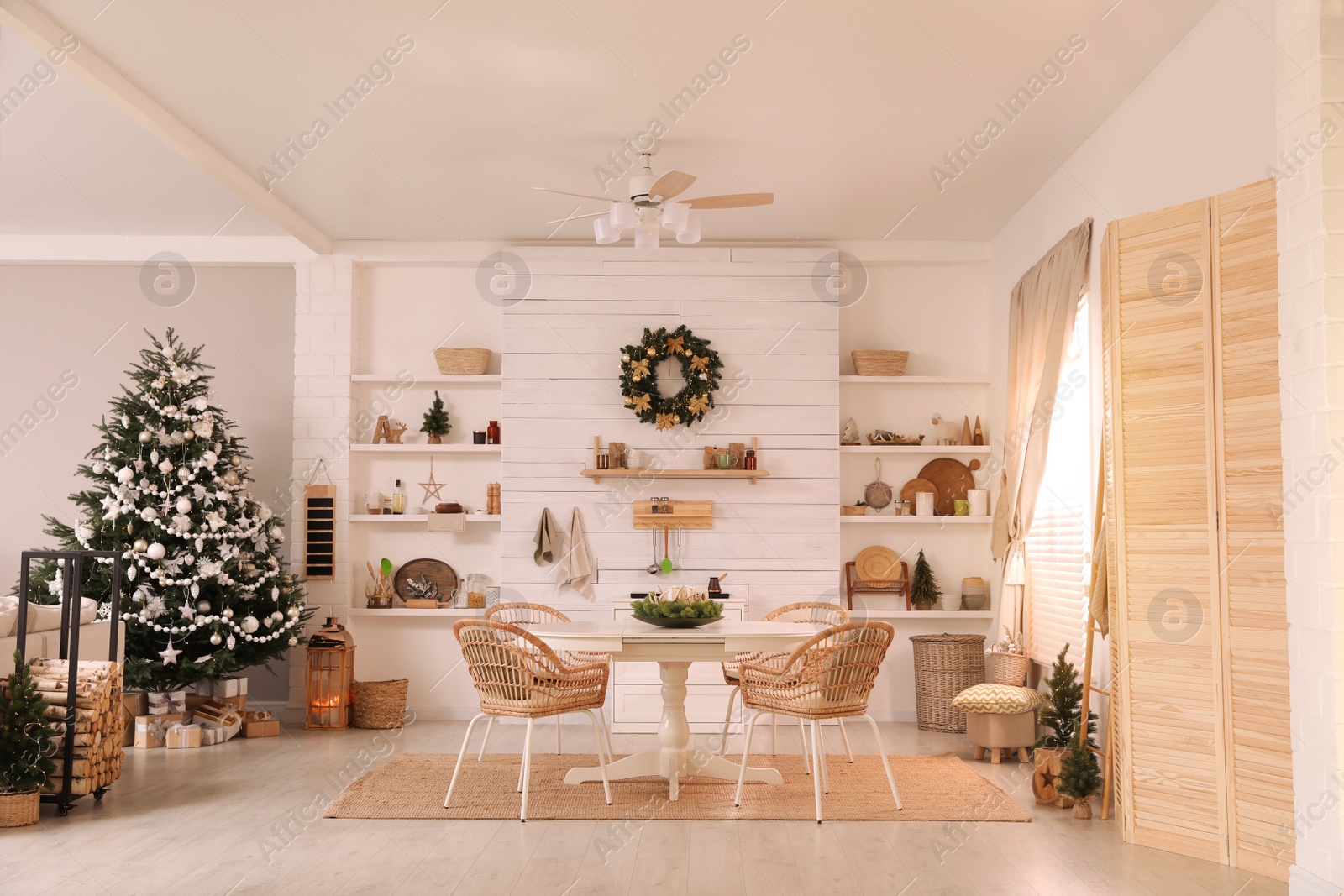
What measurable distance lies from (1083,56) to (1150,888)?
132 inches

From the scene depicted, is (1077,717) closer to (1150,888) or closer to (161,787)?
(1150,888)

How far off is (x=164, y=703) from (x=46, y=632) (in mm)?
1073

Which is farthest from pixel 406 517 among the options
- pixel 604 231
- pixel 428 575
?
pixel 604 231

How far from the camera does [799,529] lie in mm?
7000

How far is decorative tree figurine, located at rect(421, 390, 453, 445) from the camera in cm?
720

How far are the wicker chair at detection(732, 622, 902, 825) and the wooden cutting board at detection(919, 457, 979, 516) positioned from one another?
114 inches

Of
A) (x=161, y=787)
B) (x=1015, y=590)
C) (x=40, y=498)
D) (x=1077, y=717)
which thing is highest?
(x=40, y=498)

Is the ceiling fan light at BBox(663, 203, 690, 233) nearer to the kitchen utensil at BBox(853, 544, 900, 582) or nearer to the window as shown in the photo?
the window

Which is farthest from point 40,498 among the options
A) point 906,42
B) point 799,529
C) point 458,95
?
point 906,42

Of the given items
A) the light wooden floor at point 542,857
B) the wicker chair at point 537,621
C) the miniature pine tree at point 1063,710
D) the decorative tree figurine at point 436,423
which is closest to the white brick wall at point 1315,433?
Answer: the light wooden floor at point 542,857

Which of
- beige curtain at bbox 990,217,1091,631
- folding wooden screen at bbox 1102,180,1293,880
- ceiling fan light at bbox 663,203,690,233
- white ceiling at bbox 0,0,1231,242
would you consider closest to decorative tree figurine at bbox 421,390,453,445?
white ceiling at bbox 0,0,1231,242

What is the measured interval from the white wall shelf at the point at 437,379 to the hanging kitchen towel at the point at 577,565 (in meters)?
1.14

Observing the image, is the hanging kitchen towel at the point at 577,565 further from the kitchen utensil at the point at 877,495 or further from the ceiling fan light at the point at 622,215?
the ceiling fan light at the point at 622,215

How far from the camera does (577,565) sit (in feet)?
22.6
